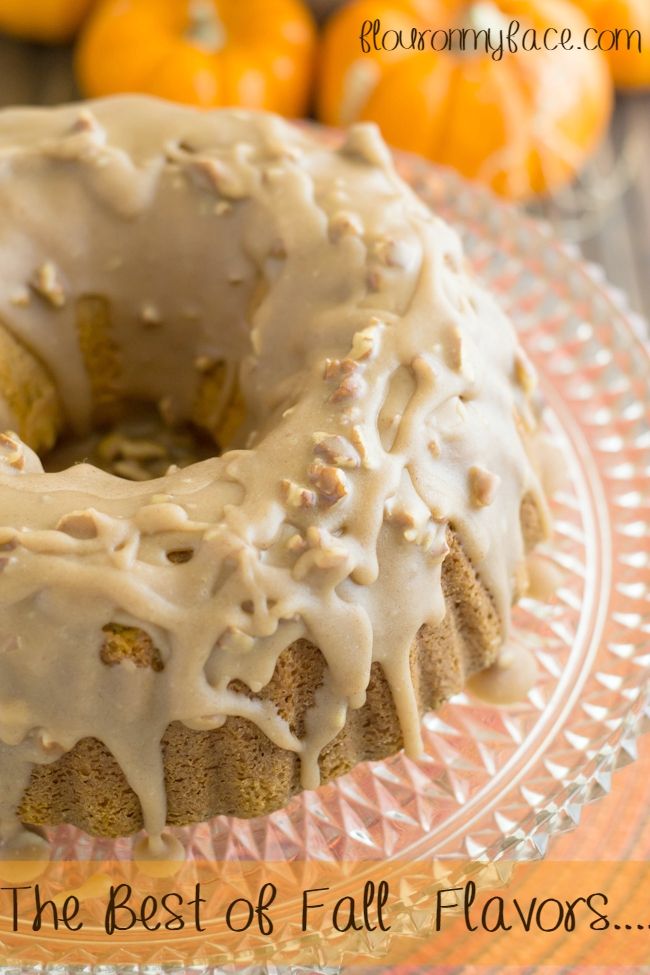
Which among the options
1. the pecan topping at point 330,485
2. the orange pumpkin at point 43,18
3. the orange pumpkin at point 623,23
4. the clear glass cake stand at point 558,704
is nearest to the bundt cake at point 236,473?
the pecan topping at point 330,485

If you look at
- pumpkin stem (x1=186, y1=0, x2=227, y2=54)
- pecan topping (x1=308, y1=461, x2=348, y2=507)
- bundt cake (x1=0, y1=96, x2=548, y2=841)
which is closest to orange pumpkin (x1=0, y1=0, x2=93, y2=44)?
pumpkin stem (x1=186, y1=0, x2=227, y2=54)

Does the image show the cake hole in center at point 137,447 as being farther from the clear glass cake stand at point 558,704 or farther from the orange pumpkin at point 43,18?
the orange pumpkin at point 43,18

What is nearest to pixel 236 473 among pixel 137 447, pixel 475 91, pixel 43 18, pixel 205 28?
pixel 137 447

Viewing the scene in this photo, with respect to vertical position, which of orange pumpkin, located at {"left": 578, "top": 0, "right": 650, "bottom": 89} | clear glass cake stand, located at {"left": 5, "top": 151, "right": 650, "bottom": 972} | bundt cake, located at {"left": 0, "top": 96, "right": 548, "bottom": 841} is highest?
orange pumpkin, located at {"left": 578, "top": 0, "right": 650, "bottom": 89}

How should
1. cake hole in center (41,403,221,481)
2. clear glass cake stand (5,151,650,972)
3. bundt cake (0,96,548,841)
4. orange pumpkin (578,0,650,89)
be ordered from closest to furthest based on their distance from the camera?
bundt cake (0,96,548,841) < clear glass cake stand (5,151,650,972) < cake hole in center (41,403,221,481) < orange pumpkin (578,0,650,89)

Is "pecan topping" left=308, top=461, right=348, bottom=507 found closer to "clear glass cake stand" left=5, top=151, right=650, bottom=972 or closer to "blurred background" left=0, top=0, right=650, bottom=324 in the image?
"clear glass cake stand" left=5, top=151, right=650, bottom=972

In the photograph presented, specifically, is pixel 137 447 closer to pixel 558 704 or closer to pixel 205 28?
pixel 558 704

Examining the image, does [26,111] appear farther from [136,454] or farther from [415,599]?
[415,599]
